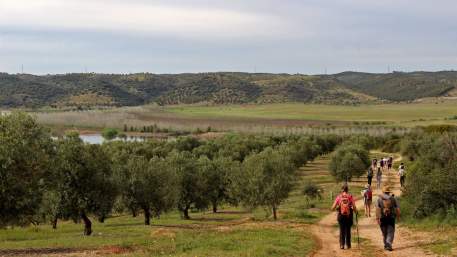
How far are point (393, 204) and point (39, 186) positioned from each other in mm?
20738

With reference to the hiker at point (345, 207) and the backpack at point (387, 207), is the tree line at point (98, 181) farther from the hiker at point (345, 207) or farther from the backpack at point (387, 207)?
the backpack at point (387, 207)

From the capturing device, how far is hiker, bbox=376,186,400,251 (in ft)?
81.4

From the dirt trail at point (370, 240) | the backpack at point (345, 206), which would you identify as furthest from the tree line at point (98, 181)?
the backpack at point (345, 206)

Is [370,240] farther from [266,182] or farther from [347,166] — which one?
[347,166]

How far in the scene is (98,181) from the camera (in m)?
45.2

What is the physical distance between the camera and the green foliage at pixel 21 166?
31.2m

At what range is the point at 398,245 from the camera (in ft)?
86.9

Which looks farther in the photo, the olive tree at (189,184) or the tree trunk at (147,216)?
the olive tree at (189,184)

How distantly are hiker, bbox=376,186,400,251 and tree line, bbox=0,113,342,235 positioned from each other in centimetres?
1904

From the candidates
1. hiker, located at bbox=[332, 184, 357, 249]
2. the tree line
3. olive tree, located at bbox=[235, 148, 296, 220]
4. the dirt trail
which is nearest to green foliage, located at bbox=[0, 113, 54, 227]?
the tree line

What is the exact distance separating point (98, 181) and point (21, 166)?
13465 mm

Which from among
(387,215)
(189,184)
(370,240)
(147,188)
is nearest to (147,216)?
(147,188)

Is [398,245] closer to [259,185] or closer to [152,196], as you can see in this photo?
[259,185]

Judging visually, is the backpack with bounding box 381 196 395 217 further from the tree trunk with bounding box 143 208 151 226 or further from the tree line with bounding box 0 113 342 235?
the tree trunk with bounding box 143 208 151 226
